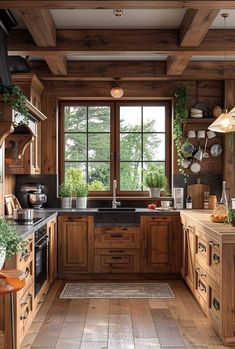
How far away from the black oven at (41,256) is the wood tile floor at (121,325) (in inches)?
11.2

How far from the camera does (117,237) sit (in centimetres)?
591

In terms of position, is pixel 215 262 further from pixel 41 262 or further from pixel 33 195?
pixel 33 195

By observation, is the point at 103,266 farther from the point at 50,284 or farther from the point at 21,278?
the point at 21,278

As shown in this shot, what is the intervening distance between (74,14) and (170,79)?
2311mm

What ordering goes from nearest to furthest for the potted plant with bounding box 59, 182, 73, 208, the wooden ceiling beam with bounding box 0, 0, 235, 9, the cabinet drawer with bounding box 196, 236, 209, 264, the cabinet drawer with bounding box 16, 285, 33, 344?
the wooden ceiling beam with bounding box 0, 0, 235, 9 < the cabinet drawer with bounding box 16, 285, 33, 344 < the cabinet drawer with bounding box 196, 236, 209, 264 < the potted plant with bounding box 59, 182, 73, 208

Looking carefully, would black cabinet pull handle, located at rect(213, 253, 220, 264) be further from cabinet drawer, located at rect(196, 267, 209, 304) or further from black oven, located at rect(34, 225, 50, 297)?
black oven, located at rect(34, 225, 50, 297)

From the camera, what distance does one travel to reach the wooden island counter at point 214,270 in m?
3.66

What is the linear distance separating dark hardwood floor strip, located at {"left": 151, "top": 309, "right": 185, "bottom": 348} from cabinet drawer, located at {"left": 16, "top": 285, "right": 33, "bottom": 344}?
43.9 inches

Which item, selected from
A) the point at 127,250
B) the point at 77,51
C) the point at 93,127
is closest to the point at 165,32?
the point at 77,51

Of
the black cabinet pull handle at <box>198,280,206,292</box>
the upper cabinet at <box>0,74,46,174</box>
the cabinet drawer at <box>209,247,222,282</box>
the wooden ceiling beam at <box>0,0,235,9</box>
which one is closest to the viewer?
the wooden ceiling beam at <box>0,0,235,9</box>

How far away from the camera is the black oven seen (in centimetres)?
440

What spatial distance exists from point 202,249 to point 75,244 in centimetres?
193

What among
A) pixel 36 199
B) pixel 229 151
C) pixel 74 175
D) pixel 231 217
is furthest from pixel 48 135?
pixel 231 217

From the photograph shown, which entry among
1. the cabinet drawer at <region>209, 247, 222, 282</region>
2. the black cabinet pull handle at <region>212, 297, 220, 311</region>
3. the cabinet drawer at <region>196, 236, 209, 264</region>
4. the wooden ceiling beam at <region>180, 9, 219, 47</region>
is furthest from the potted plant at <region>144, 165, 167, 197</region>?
the black cabinet pull handle at <region>212, 297, 220, 311</region>
